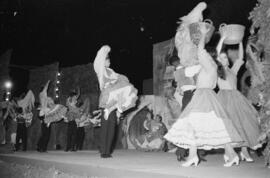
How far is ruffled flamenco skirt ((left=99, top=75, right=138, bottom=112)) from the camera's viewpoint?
6010 mm

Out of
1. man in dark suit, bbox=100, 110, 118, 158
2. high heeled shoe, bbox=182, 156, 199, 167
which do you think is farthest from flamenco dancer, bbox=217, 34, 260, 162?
man in dark suit, bbox=100, 110, 118, 158

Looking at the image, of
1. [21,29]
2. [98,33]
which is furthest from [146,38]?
[21,29]

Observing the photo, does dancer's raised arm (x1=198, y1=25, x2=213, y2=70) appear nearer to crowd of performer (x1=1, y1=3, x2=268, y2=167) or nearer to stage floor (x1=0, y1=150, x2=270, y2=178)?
crowd of performer (x1=1, y1=3, x2=268, y2=167)

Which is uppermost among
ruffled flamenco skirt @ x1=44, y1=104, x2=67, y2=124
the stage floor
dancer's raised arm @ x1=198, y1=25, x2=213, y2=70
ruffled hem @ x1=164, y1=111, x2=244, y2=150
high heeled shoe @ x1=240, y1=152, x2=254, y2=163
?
dancer's raised arm @ x1=198, y1=25, x2=213, y2=70

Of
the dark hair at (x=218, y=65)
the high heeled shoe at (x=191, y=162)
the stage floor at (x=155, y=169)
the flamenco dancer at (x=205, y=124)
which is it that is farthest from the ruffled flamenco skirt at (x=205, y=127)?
the dark hair at (x=218, y=65)

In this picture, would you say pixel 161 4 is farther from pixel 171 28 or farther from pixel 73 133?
pixel 73 133

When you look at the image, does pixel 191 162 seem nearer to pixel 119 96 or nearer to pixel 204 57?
pixel 204 57

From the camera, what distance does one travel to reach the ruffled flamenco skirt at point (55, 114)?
880 centimetres

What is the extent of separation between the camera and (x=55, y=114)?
29.2 feet

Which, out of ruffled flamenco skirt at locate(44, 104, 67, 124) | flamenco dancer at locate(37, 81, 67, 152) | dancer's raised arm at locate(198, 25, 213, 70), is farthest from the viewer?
ruffled flamenco skirt at locate(44, 104, 67, 124)

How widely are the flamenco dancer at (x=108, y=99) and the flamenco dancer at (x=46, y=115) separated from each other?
3.10m

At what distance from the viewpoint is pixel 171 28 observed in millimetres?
14461

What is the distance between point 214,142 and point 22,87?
1428 centimetres

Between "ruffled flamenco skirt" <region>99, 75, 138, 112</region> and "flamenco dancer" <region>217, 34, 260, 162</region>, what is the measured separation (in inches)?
66.0
